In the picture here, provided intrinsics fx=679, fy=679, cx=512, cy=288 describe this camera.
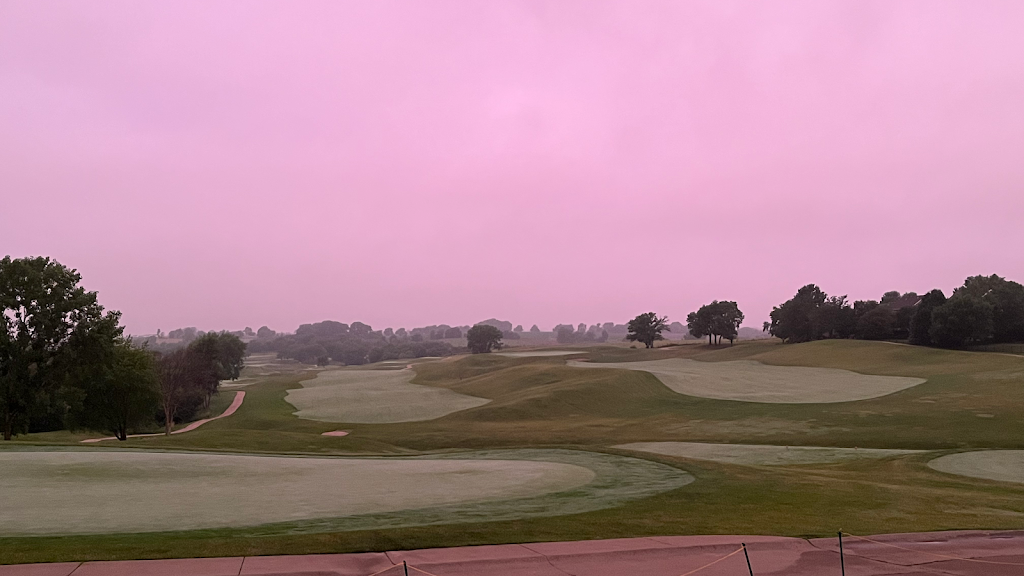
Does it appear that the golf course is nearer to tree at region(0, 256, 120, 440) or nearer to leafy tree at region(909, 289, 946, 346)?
tree at region(0, 256, 120, 440)

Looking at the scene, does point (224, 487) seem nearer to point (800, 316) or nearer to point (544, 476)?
Answer: point (544, 476)

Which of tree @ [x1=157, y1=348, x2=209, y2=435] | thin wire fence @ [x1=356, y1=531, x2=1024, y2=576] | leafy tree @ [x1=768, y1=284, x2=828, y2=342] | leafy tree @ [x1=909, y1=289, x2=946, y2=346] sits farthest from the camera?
leafy tree @ [x1=768, y1=284, x2=828, y2=342]

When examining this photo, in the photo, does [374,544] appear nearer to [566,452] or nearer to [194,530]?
[194,530]

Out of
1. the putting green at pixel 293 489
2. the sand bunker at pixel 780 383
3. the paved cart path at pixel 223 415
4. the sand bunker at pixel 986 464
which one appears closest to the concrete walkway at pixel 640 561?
the putting green at pixel 293 489

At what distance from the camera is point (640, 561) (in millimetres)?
11141

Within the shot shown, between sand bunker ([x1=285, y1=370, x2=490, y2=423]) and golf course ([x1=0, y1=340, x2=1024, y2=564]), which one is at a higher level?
golf course ([x1=0, y1=340, x2=1024, y2=564])

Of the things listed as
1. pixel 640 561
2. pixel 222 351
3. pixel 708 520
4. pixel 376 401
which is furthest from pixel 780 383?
pixel 222 351

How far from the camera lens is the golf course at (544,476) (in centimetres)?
1267

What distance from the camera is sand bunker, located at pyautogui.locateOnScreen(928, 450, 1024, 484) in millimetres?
25688

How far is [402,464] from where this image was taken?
24719 millimetres

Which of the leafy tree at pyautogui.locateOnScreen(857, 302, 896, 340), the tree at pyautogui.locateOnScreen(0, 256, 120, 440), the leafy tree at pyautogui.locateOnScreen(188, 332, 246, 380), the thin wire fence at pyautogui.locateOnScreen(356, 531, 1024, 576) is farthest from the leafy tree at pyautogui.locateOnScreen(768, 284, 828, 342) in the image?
the thin wire fence at pyautogui.locateOnScreen(356, 531, 1024, 576)

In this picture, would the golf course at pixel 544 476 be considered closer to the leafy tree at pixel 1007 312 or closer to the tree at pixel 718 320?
the leafy tree at pixel 1007 312

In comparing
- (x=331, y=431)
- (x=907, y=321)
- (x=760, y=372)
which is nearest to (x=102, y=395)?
(x=331, y=431)

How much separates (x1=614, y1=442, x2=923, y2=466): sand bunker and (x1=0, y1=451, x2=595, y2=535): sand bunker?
509 inches
